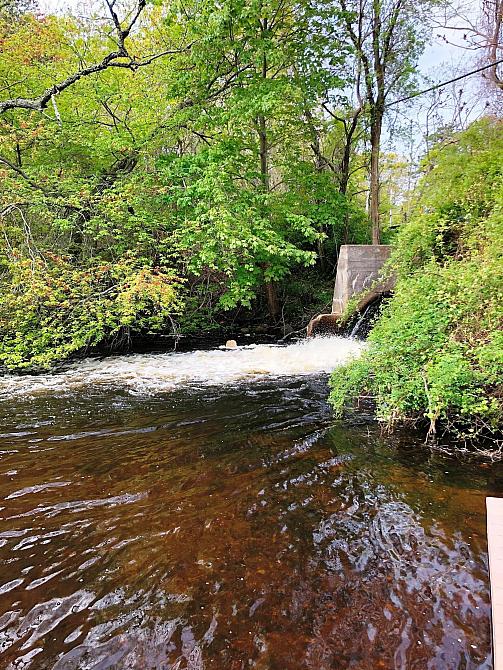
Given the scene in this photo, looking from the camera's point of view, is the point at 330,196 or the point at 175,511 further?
the point at 330,196

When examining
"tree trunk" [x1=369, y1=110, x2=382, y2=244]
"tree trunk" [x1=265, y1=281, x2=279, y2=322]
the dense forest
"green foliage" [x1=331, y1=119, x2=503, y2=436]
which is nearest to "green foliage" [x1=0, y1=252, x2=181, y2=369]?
the dense forest

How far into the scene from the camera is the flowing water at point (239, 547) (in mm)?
1956

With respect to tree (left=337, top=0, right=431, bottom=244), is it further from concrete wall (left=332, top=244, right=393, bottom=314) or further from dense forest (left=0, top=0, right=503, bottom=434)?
concrete wall (left=332, top=244, right=393, bottom=314)

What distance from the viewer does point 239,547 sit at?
8.64 ft

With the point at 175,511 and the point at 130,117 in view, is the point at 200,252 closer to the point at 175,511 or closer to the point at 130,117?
the point at 130,117

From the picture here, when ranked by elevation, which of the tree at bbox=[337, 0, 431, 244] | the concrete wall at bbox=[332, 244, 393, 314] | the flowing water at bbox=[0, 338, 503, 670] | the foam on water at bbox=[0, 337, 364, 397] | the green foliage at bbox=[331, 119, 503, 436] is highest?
the tree at bbox=[337, 0, 431, 244]

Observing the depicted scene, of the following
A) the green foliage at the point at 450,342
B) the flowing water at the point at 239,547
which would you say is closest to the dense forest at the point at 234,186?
the green foliage at the point at 450,342

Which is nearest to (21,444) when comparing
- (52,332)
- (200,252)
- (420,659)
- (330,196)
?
(52,332)

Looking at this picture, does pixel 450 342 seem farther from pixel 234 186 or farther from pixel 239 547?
pixel 234 186

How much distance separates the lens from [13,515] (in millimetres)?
3041

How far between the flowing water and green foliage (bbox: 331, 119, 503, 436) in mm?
460

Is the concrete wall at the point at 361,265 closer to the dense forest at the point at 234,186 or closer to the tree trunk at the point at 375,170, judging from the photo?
the dense forest at the point at 234,186

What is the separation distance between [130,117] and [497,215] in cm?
821

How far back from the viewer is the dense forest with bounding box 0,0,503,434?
4.70m
